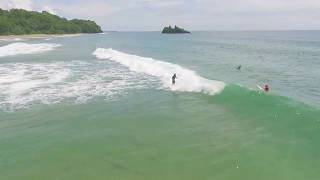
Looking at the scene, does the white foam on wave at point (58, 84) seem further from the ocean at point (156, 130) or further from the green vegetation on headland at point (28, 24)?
the green vegetation on headland at point (28, 24)

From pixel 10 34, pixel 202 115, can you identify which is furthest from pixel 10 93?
pixel 10 34

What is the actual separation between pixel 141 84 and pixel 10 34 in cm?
10588

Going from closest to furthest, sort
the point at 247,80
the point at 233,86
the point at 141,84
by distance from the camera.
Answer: the point at 233,86 < the point at 141,84 < the point at 247,80

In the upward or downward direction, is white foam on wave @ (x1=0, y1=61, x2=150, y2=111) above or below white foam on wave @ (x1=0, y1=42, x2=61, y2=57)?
above

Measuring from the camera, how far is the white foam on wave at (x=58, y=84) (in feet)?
76.9

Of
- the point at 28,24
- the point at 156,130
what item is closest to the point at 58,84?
the point at 156,130

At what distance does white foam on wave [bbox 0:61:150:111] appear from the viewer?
23438 millimetres

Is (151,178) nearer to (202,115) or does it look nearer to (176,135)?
(176,135)

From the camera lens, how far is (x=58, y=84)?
94.1 ft

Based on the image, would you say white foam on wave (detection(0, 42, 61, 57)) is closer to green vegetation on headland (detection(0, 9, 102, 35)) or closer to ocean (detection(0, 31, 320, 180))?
ocean (detection(0, 31, 320, 180))

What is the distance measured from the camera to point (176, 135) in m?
16.4

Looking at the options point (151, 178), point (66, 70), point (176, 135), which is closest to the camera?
point (151, 178)

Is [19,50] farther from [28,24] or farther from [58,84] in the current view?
[28,24]

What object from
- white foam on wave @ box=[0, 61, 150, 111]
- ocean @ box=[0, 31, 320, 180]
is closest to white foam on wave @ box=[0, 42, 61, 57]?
white foam on wave @ box=[0, 61, 150, 111]
